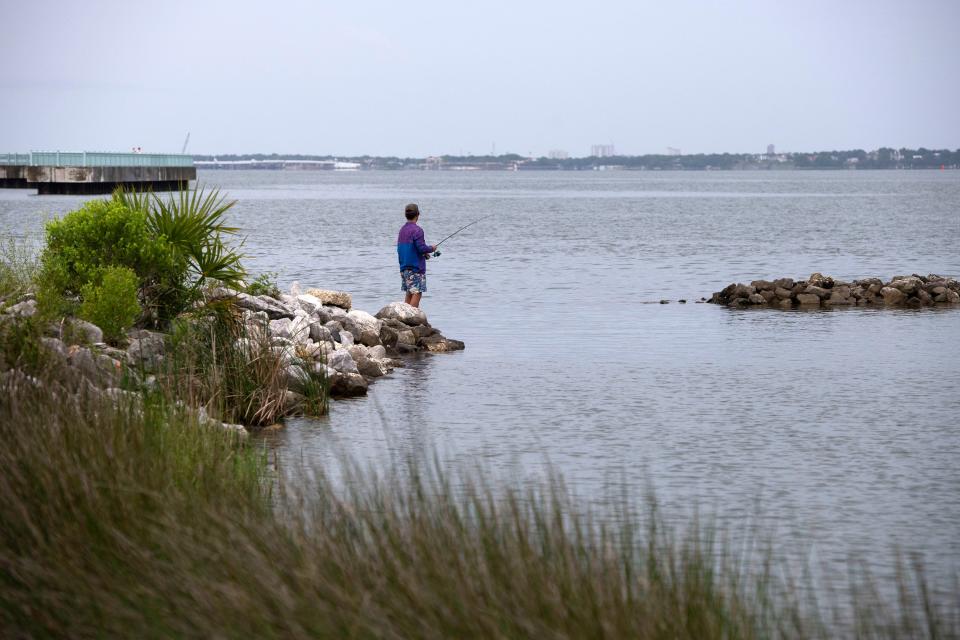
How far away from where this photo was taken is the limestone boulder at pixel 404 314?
66.8ft

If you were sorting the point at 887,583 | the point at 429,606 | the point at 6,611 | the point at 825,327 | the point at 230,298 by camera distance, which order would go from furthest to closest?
the point at 825,327
the point at 230,298
the point at 887,583
the point at 6,611
the point at 429,606

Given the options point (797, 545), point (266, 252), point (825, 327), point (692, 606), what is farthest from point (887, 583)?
point (266, 252)

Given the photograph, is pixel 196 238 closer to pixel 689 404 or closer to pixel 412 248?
pixel 412 248

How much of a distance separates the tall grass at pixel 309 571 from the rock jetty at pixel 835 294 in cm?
1909

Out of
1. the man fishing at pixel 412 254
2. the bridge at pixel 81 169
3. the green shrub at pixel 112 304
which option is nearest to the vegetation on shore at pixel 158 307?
the green shrub at pixel 112 304

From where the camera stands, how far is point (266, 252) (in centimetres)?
4816

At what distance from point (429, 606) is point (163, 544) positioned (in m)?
1.48

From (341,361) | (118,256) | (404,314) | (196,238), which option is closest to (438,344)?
(404,314)

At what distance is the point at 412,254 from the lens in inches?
822

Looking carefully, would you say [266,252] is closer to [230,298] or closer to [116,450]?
[230,298]

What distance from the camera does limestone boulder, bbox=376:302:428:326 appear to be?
66.8 ft

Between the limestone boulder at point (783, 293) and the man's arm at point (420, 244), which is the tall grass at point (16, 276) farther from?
the limestone boulder at point (783, 293)

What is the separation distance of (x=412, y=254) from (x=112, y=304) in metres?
6.98

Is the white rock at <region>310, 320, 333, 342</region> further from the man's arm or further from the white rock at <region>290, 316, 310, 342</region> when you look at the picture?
the man's arm
